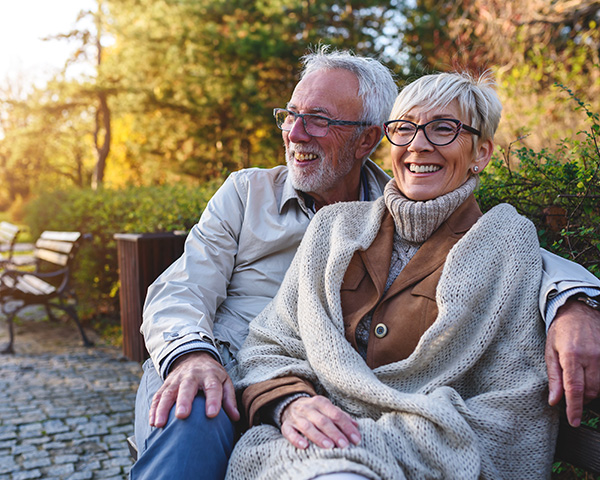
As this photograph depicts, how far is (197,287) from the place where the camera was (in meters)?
2.50

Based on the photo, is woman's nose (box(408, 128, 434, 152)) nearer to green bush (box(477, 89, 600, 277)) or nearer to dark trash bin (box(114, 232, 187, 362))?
green bush (box(477, 89, 600, 277))

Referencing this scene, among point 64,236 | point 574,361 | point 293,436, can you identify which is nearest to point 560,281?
point 574,361

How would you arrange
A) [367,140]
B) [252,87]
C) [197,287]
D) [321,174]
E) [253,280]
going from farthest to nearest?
[252,87]
[367,140]
[321,174]
[253,280]
[197,287]

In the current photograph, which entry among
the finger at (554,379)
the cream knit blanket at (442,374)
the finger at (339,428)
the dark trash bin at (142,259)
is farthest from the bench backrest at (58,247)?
the finger at (554,379)

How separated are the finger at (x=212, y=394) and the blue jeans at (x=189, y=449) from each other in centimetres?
2

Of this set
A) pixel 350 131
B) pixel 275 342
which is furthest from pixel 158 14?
pixel 275 342

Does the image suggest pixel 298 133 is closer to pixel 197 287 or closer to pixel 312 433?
pixel 197 287

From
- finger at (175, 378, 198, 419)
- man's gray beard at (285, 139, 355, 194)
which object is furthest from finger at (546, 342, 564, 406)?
man's gray beard at (285, 139, 355, 194)

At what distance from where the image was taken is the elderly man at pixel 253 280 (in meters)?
1.73

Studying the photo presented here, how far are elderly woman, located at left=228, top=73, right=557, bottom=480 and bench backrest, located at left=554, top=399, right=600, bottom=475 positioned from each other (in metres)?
0.05

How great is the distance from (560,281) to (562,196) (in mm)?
700

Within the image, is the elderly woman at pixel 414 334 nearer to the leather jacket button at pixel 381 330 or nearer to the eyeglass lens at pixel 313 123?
the leather jacket button at pixel 381 330

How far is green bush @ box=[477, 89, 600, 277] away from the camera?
2.29 metres

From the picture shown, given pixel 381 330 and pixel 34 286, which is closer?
pixel 381 330
